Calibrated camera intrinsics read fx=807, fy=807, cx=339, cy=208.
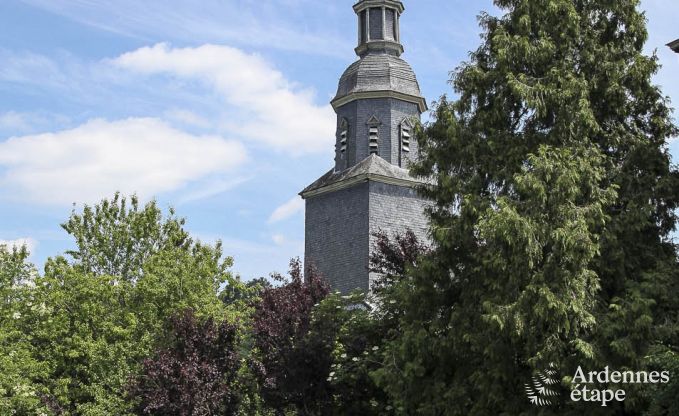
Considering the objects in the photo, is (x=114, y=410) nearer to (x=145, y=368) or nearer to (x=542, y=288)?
(x=145, y=368)

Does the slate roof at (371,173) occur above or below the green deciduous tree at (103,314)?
above

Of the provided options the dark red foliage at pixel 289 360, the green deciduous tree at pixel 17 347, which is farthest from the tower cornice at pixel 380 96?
the dark red foliage at pixel 289 360

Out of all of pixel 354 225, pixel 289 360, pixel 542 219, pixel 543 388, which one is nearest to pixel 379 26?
pixel 354 225

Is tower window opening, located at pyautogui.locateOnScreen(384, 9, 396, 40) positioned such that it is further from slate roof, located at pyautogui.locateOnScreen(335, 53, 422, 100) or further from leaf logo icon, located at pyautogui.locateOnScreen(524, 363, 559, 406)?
leaf logo icon, located at pyautogui.locateOnScreen(524, 363, 559, 406)

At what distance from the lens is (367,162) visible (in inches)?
1304

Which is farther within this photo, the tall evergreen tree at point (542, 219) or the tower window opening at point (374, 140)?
the tower window opening at point (374, 140)

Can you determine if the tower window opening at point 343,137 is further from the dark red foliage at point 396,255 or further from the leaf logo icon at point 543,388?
the leaf logo icon at point 543,388

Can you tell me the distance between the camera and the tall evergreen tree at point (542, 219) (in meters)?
12.0

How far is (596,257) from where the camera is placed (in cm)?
1300

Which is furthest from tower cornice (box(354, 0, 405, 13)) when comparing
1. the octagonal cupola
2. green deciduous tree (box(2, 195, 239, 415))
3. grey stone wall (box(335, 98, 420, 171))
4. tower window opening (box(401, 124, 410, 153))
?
green deciduous tree (box(2, 195, 239, 415))

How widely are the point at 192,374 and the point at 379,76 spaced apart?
20.2m

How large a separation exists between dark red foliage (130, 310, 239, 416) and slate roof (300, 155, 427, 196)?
14.9 meters

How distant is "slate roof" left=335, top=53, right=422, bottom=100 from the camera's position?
112ft

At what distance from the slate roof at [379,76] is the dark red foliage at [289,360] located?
1783 cm
